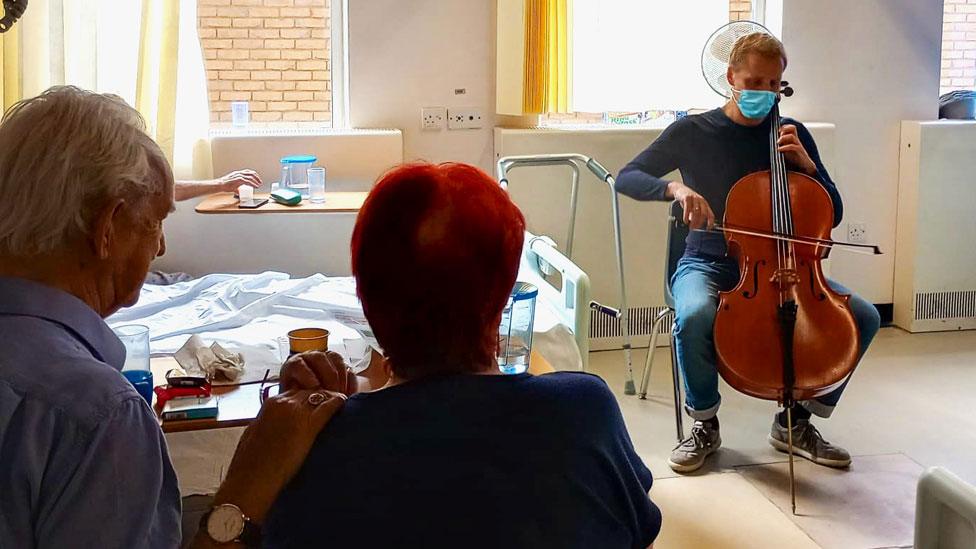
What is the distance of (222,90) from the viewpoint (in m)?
3.96

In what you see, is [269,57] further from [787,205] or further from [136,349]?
[136,349]

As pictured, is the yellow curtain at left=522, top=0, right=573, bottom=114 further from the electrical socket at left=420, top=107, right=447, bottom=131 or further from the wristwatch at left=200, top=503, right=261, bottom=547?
the wristwatch at left=200, top=503, right=261, bottom=547

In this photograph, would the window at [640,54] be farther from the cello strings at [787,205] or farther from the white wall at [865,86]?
the cello strings at [787,205]

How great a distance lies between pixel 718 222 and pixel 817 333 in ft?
1.66

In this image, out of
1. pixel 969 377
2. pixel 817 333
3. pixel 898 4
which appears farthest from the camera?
pixel 898 4

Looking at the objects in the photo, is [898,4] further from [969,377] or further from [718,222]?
[718,222]

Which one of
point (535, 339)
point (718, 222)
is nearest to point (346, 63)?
point (718, 222)

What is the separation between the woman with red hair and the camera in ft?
3.31

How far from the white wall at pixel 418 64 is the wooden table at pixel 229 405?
88.2 inches

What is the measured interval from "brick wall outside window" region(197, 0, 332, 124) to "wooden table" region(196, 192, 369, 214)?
2.21ft

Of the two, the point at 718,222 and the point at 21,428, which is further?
the point at 718,222

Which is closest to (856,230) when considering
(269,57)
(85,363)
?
(269,57)

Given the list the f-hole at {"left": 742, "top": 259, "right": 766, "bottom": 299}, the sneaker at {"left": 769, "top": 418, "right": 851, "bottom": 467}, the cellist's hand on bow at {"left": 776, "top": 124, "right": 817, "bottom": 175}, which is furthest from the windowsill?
the sneaker at {"left": 769, "top": 418, "right": 851, "bottom": 467}

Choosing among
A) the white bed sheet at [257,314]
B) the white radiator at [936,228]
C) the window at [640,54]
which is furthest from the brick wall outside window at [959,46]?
the white bed sheet at [257,314]
